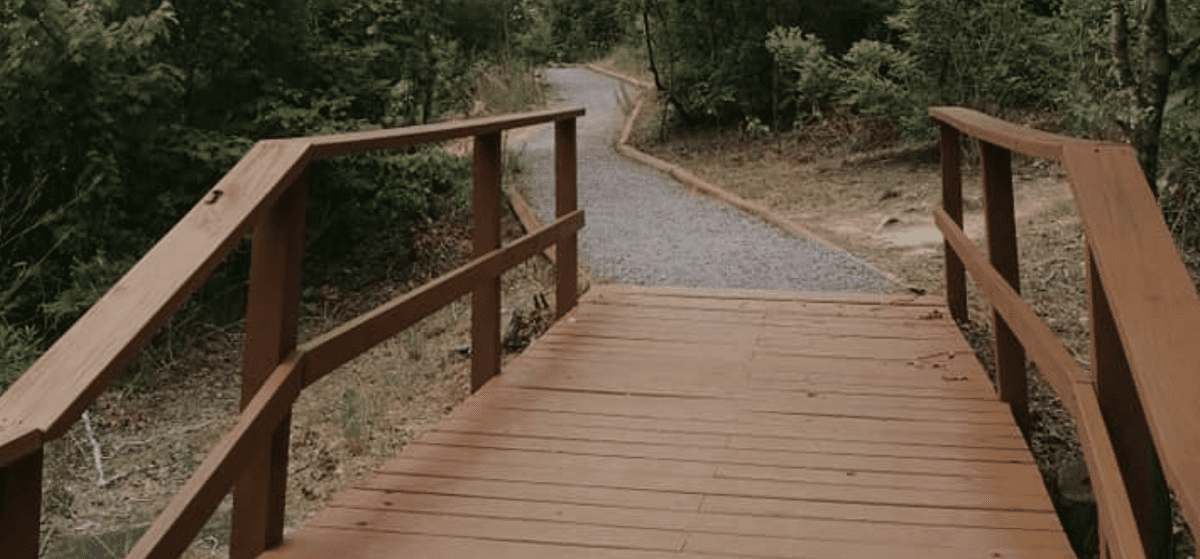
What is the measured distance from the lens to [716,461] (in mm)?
4105

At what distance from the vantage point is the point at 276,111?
31.8 ft

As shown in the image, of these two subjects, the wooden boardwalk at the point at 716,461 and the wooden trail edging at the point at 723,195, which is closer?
the wooden boardwalk at the point at 716,461

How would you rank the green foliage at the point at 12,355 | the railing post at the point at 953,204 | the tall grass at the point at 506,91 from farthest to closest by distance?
the tall grass at the point at 506,91 < the green foliage at the point at 12,355 < the railing post at the point at 953,204

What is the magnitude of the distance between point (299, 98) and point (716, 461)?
283 inches

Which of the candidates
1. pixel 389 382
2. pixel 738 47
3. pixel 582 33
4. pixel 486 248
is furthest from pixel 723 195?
pixel 582 33

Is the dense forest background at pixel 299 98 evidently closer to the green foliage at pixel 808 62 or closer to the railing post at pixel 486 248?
the green foliage at pixel 808 62

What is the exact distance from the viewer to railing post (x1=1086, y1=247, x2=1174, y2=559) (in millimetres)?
2646

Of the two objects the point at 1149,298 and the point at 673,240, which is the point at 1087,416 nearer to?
the point at 1149,298

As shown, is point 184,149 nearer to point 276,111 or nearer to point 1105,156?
point 276,111

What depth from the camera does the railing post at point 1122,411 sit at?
2.65 m

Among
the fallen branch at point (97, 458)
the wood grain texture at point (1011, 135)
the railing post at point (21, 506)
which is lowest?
the fallen branch at point (97, 458)

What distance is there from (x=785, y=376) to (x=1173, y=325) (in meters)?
3.18

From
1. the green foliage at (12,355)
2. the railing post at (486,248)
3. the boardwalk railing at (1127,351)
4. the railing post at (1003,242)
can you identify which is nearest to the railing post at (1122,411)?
the boardwalk railing at (1127,351)

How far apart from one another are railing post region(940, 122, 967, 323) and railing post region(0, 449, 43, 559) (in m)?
5.20
